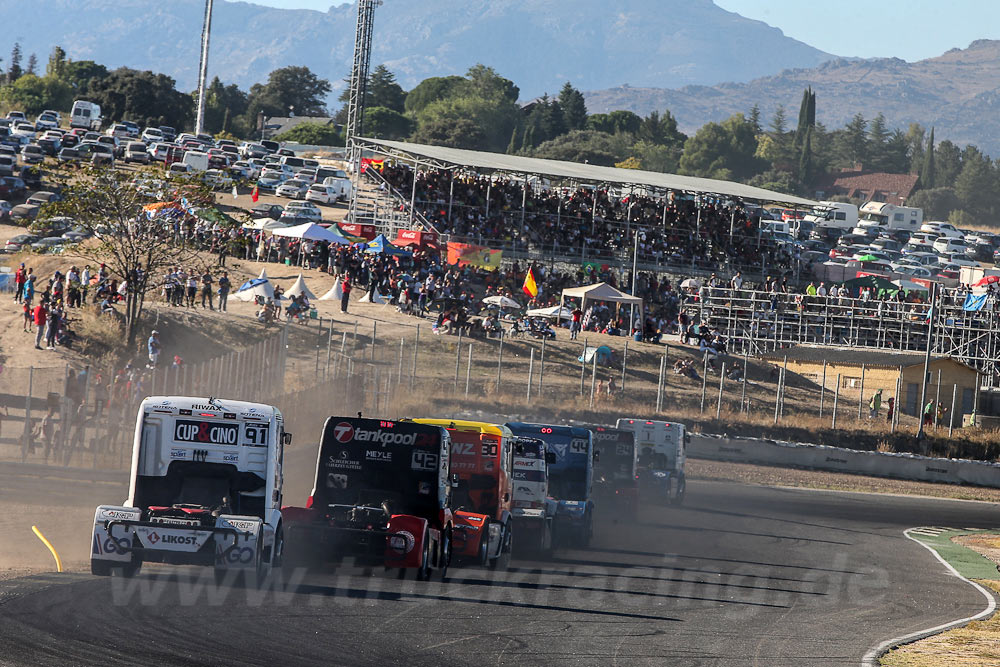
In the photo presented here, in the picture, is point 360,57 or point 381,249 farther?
point 360,57

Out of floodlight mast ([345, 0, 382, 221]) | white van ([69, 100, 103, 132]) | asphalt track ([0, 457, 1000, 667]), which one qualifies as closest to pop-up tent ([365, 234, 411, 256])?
floodlight mast ([345, 0, 382, 221])

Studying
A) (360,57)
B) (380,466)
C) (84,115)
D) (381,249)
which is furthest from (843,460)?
(84,115)

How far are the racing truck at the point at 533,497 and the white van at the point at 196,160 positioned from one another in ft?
237

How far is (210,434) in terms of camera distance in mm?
17906

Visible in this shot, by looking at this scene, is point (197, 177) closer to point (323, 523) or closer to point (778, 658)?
point (323, 523)

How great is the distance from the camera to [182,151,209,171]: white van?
92.1 metres

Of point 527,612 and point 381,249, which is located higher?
point 381,249

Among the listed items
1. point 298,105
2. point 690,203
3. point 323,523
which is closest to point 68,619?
point 323,523

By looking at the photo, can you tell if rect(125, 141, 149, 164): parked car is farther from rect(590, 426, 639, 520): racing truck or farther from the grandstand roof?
rect(590, 426, 639, 520): racing truck

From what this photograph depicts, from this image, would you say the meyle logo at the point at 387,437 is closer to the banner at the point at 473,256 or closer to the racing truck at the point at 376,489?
the racing truck at the point at 376,489

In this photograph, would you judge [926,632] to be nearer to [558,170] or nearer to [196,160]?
[558,170]

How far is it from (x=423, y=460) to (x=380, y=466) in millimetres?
691

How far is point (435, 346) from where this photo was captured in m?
48.3

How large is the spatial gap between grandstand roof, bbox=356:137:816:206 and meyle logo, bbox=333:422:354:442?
4848cm
